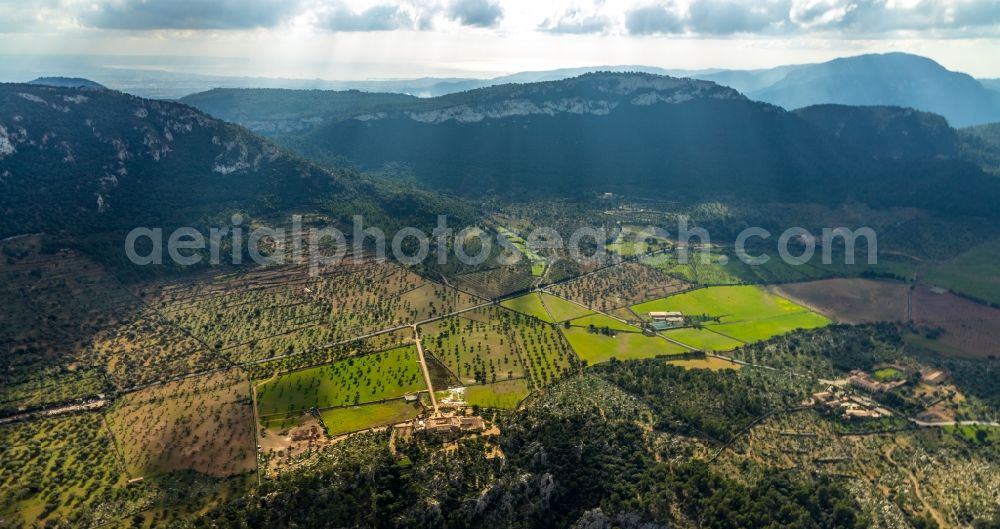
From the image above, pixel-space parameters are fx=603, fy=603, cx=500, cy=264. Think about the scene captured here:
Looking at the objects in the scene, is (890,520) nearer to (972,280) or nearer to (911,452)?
(911,452)

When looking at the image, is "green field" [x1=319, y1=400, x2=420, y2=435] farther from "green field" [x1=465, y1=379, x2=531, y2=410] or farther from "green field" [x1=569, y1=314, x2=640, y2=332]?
"green field" [x1=569, y1=314, x2=640, y2=332]

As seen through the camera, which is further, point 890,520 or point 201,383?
point 201,383

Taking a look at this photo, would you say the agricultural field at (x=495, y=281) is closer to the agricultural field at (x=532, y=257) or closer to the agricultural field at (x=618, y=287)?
the agricultural field at (x=532, y=257)

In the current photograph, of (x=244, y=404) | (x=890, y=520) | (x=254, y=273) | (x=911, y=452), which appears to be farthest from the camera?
(x=254, y=273)

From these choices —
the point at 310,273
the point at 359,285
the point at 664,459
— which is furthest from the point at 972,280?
the point at 310,273

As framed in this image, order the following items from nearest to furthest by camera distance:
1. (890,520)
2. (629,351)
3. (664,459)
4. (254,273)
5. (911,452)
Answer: (890,520), (664,459), (911,452), (629,351), (254,273)

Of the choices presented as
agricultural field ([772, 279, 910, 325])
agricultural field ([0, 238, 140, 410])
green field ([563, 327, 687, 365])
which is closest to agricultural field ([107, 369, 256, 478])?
agricultural field ([0, 238, 140, 410])

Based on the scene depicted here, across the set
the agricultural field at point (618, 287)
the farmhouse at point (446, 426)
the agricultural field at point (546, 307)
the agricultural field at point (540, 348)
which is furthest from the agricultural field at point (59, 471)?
the agricultural field at point (618, 287)

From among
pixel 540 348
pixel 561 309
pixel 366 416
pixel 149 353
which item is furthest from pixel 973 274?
pixel 149 353
